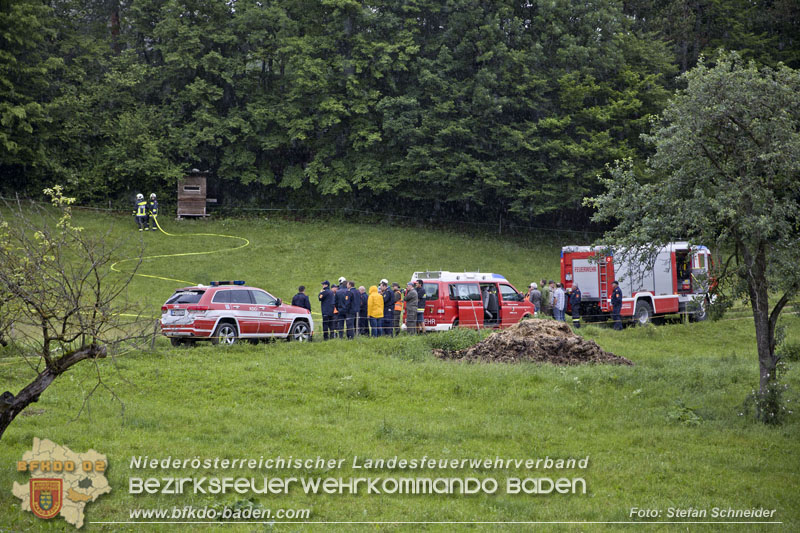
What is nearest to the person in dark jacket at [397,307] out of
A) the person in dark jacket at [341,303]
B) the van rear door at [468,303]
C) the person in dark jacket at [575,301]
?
the van rear door at [468,303]

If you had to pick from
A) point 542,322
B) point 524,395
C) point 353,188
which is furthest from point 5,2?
point 524,395

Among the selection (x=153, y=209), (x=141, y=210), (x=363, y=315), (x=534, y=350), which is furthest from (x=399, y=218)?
(x=534, y=350)

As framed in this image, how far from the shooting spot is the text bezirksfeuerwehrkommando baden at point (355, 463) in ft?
34.2

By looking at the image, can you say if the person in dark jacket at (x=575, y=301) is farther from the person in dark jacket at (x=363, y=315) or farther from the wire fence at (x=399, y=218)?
the wire fence at (x=399, y=218)

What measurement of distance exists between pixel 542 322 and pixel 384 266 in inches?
657

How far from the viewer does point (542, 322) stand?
65.1 feet

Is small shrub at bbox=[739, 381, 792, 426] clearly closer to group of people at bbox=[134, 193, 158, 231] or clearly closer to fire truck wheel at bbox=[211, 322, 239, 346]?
fire truck wheel at bbox=[211, 322, 239, 346]

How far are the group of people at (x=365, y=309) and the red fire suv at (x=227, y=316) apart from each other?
2.60 ft

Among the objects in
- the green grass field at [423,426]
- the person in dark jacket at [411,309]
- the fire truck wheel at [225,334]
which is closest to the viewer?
the green grass field at [423,426]

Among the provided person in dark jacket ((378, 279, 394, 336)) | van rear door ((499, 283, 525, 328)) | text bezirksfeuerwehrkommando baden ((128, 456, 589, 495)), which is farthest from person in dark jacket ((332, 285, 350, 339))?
text bezirksfeuerwehrkommando baden ((128, 456, 589, 495))

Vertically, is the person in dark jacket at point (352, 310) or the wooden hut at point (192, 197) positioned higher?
the wooden hut at point (192, 197)

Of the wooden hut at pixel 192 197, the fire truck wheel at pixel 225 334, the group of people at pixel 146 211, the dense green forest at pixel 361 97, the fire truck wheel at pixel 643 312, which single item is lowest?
the fire truck wheel at pixel 225 334

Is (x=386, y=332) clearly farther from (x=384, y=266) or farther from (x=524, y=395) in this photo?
(x=384, y=266)

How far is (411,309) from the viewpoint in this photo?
22281 mm
